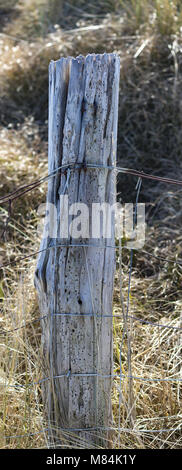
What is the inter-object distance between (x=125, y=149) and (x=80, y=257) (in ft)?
9.81

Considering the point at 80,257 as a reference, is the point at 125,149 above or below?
above

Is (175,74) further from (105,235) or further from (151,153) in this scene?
(105,235)

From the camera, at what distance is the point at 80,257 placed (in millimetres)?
1858

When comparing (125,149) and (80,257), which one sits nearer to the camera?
(80,257)

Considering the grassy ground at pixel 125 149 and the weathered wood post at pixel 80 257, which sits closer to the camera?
the weathered wood post at pixel 80 257

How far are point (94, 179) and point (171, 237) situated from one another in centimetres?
209

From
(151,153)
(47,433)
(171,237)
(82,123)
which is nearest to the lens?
(82,123)

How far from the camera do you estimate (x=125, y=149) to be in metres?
4.71

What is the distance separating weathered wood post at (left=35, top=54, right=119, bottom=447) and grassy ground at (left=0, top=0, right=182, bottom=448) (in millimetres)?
269

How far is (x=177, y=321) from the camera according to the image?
9.66 feet

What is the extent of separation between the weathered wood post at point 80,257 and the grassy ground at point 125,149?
10.6 inches

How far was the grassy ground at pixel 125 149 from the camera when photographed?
2.65 metres

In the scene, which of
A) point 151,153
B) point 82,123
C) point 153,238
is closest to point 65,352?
point 82,123

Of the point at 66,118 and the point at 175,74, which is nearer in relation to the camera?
the point at 66,118
